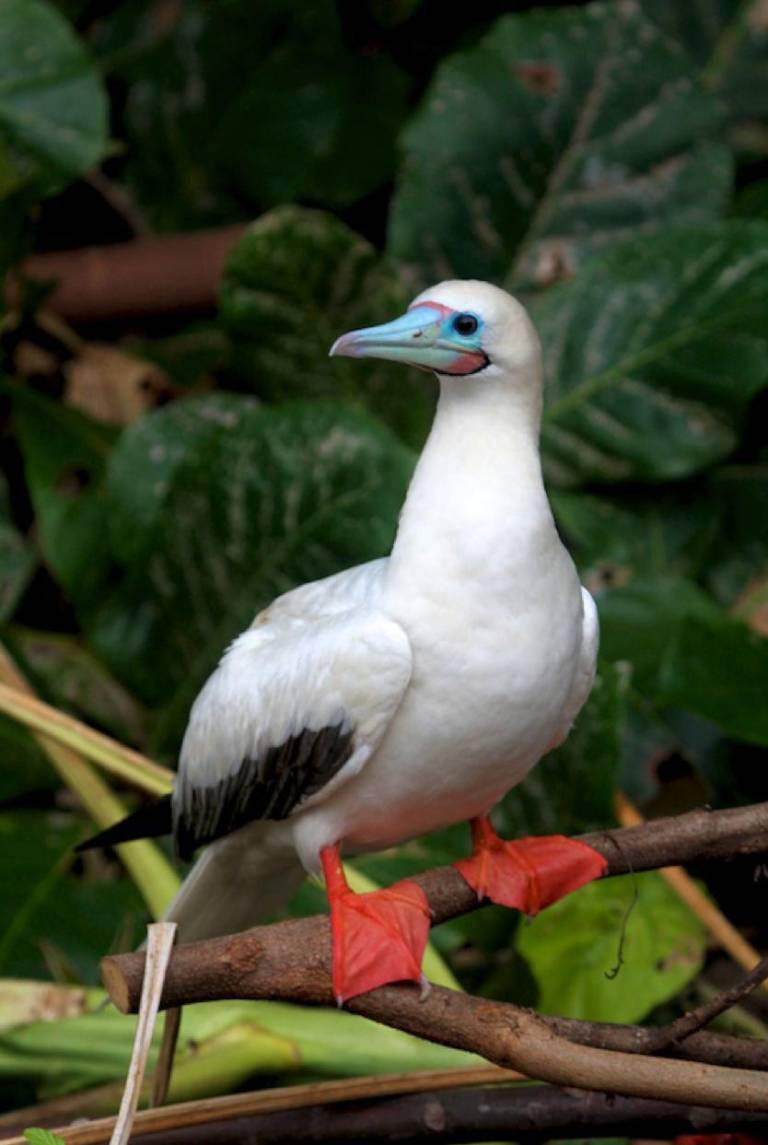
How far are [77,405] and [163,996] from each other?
2.51m

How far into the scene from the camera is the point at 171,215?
4.16 m

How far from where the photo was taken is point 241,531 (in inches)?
115

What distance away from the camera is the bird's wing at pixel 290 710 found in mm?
1674

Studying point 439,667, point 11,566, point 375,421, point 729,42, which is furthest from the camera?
point 729,42

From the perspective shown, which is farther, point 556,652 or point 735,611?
point 735,611

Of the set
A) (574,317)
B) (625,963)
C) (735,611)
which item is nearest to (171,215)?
(574,317)

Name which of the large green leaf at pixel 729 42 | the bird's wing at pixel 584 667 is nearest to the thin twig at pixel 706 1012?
the bird's wing at pixel 584 667

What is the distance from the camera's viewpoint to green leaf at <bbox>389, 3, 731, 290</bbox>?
11.2 ft

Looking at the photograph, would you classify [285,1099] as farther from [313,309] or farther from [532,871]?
[313,309]

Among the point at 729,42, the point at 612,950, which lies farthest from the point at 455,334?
the point at 729,42

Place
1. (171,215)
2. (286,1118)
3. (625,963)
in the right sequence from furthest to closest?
(171,215) < (625,963) < (286,1118)

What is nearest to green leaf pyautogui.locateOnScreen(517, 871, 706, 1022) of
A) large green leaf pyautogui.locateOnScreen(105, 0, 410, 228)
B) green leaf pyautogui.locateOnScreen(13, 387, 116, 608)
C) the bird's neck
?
the bird's neck

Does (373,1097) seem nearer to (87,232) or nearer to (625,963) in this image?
(625,963)

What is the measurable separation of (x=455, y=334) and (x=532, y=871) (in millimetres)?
593
